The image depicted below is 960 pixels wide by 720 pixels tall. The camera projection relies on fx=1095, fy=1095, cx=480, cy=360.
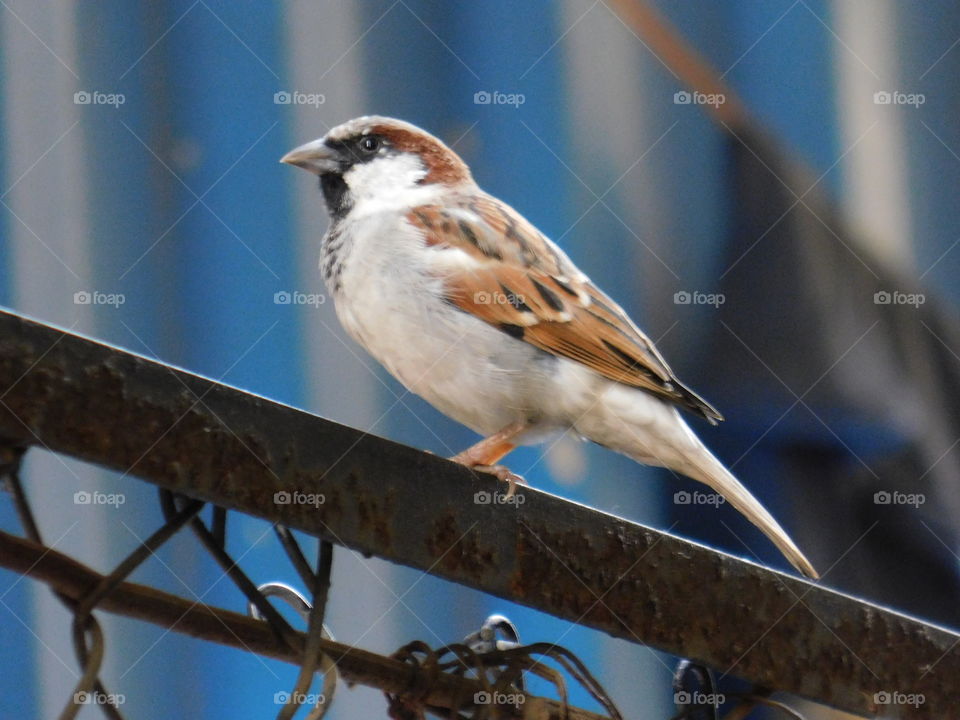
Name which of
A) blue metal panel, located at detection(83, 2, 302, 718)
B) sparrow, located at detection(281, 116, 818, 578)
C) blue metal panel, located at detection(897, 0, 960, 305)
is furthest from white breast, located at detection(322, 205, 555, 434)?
blue metal panel, located at detection(897, 0, 960, 305)

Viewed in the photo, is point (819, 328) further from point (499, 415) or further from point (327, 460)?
point (327, 460)

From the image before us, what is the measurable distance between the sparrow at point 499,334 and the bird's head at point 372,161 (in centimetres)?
1

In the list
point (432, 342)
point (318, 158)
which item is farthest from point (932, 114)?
point (432, 342)

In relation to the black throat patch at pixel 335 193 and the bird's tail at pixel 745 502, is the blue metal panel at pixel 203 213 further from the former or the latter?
the bird's tail at pixel 745 502

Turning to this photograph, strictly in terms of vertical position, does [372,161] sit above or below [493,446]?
above

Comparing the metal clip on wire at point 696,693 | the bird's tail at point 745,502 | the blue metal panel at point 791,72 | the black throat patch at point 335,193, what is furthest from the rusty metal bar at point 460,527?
the blue metal panel at point 791,72

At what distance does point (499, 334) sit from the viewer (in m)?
1.63

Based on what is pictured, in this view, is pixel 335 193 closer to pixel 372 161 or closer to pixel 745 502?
pixel 372 161

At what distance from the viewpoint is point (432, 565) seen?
77 cm

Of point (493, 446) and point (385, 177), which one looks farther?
point (385, 177)

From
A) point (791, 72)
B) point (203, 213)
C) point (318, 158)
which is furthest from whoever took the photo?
point (791, 72)

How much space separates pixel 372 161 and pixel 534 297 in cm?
43

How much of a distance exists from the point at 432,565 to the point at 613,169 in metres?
2.07

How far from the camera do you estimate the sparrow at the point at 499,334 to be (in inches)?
63.1
